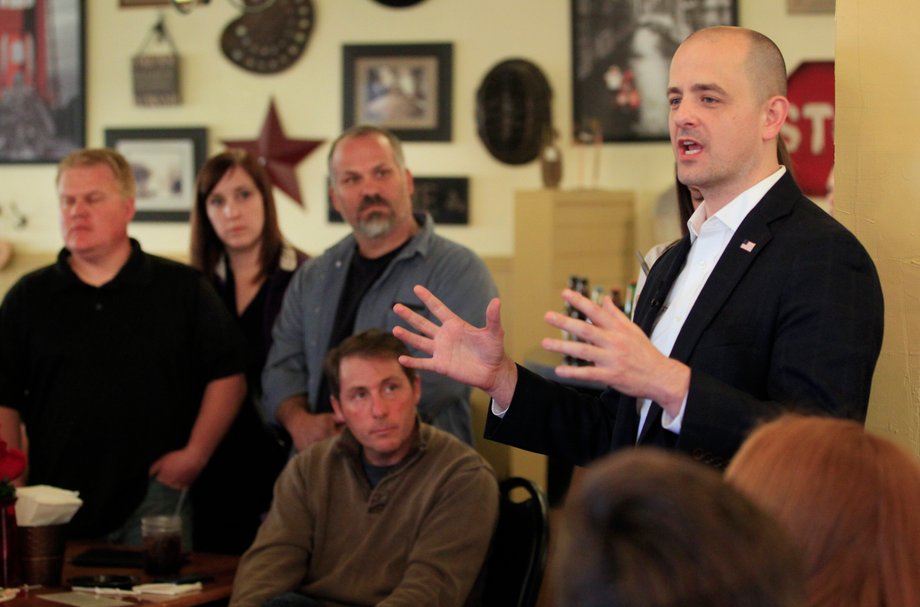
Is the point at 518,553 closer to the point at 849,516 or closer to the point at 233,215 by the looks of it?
the point at 233,215

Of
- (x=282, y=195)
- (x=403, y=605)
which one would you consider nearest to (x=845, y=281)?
(x=403, y=605)

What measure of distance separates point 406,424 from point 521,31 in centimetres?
396

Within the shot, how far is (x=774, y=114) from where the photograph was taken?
1.96 metres

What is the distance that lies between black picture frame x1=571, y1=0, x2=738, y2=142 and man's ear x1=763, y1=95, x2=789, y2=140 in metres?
4.54

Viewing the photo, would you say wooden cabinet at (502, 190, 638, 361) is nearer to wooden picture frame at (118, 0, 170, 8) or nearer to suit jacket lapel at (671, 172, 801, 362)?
wooden picture frame at (118, 0, 170, 8)

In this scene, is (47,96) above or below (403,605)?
above

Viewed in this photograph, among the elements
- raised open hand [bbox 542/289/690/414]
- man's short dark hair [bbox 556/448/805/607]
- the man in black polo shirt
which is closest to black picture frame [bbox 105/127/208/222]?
the man in black polo shirt

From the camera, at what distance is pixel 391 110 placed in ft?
22.5

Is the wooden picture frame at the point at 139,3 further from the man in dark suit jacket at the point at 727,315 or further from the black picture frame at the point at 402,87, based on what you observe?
the man in dark suit jacket at the point at 727,315

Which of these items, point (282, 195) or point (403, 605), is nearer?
point (403, 605)

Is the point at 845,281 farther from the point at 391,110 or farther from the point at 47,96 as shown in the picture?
the point at 47,96

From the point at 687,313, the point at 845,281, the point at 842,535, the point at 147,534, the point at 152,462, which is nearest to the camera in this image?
the point at 842,535

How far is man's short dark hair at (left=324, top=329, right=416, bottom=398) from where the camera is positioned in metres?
3.22

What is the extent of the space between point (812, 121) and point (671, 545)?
5824 millimetres
